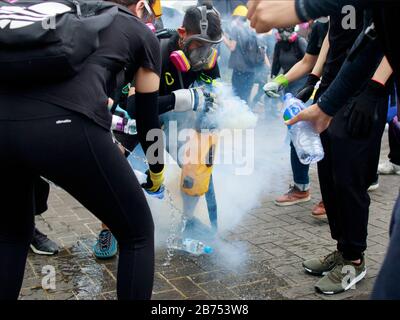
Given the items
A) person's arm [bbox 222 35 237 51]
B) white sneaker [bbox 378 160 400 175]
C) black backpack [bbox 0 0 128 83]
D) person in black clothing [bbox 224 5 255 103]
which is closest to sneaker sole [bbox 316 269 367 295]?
black backpack [bbox 0 0 128 83]

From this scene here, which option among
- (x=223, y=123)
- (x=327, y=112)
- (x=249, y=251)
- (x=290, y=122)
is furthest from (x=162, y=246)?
(x=327, y=112)

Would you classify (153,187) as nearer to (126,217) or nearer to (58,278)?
(126,217)

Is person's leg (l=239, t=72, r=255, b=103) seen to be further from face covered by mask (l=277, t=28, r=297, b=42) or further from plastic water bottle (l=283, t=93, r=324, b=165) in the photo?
plastic water bottle (l=283, t=93, r=324, b=165)

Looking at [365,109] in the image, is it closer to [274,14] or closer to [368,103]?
[368,103]

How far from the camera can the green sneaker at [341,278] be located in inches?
121

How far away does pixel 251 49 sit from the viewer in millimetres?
8984

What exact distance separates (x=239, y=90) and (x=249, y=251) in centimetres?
594

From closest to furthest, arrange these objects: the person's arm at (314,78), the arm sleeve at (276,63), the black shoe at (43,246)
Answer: the person's arm at (314,78), the black shoe at (43,246), the arm sleeve at (276,63)

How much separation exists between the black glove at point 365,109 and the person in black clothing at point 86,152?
44.7 inches

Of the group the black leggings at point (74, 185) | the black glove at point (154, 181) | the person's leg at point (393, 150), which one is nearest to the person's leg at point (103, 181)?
the black leggings at point (74, 185)

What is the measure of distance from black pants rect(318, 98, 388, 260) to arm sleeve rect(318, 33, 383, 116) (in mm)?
483

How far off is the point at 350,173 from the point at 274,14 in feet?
5.55

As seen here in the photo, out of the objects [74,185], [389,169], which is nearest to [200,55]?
[74,185]

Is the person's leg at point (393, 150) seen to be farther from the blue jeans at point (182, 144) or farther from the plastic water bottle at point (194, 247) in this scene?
the plastic water bottle at point (194, 247)
